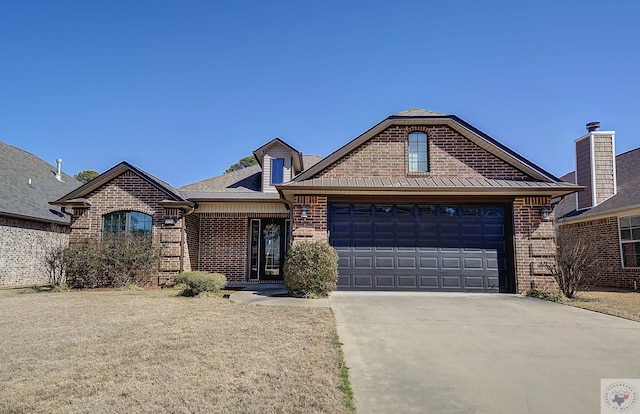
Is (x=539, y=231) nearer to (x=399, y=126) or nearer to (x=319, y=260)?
(x=399, y=126)

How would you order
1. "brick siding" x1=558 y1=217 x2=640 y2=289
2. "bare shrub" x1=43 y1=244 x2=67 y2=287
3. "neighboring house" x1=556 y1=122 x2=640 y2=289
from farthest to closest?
"brick siding" x1=558 y1=217 x2=640 y2=289 < "neighboring house" x1=556 y1=122 x2=640 y2=289 < "bare shrub" x1=43 y1=244 x2=67 y2=287

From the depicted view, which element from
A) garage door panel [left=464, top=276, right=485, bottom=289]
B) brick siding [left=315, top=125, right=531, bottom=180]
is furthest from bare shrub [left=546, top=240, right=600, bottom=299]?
brick siding [left=315, top=125, right=531, bottom=180]

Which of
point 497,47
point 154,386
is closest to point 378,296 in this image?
point 154,386

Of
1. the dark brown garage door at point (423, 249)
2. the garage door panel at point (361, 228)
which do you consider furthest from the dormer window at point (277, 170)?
the garage door panel at point (361, 228)

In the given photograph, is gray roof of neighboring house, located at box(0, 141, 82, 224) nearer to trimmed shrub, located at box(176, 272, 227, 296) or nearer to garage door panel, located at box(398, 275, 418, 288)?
trimmed shrub, located at box(176, 272, 227, 296)

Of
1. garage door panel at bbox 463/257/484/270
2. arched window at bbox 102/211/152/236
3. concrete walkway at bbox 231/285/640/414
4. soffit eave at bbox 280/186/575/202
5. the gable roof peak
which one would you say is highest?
the gable roof peak

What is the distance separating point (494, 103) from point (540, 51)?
2.11 m

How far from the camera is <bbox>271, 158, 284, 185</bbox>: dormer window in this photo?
15.0 metres

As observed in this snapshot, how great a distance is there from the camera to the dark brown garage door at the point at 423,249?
1070 cm

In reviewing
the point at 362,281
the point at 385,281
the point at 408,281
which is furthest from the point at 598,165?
the point at 362,281

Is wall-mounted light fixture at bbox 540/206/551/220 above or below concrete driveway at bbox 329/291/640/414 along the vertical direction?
above

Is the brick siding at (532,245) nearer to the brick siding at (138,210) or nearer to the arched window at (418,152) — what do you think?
the arched window at (418,152)

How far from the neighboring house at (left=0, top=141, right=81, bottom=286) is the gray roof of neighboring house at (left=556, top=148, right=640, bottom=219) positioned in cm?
2094

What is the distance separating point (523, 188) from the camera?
1033 cm
